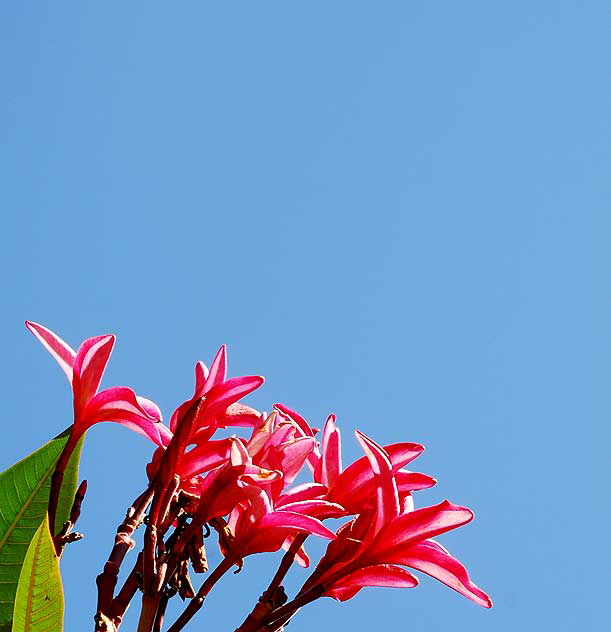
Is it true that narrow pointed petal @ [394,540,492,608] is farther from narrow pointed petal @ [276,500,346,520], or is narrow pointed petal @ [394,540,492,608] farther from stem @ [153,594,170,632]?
stem @ [153,594,170,632]

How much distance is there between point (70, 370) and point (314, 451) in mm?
321

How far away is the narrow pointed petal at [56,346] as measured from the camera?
3.51ft

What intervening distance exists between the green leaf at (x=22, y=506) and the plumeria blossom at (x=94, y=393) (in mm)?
49

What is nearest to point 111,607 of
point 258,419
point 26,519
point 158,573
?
point 158,573

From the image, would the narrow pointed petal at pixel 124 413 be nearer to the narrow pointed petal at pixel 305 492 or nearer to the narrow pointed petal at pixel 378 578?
the narrow pointed petal at pixel 305 492

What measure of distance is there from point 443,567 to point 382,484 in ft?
0.40

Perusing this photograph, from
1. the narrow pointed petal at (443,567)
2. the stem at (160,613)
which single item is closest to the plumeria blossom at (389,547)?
the narrow pointed petal at (443,567)

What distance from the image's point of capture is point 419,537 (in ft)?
3.16

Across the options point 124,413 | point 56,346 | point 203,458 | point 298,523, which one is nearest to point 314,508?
point 298,523

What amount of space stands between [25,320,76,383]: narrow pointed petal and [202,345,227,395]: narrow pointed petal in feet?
0.56

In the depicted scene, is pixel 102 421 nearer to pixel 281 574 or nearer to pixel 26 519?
pixel 26 519

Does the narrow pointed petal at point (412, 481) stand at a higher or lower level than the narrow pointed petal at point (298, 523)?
higher

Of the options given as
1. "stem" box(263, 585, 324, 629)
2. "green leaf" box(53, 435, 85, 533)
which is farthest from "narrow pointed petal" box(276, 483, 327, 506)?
"green leaf" box(53, 435, 85, 533)

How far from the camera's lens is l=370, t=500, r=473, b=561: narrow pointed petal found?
0.96 m
